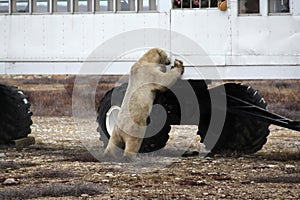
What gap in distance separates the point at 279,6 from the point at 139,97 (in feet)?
8.78

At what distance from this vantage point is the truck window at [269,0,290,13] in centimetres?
1224

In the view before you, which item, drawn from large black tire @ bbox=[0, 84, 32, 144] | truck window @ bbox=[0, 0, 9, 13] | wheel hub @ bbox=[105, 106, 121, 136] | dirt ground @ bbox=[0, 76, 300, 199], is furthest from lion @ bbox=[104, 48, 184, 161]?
large black tire @ bbox=[0, 84, 32, 144]

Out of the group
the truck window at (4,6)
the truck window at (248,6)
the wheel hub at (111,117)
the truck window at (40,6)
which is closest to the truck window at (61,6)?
the truck window at (40,6)

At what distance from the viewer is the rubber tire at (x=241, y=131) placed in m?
13.1

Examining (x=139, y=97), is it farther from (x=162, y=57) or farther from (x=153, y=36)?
(x=153, y=36)

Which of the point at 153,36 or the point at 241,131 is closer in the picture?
the point at 153,36

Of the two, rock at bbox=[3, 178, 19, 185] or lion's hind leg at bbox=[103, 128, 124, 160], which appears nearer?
rock at bbox=[3, 178, 19, 185]

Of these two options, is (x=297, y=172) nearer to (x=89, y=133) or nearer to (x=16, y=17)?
(x=16, y=17)

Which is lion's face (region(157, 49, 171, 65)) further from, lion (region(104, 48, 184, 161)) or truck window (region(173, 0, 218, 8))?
truck window (region(173, 0, 218, 8))

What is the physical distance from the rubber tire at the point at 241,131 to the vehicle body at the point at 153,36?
0.29 ft

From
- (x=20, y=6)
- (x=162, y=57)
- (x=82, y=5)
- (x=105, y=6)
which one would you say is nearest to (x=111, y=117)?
(x=162, y=57)

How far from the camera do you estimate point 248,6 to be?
41.0ft

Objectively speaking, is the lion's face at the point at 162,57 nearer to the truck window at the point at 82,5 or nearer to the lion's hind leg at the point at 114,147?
the lion's hind leg at the point at 114,147

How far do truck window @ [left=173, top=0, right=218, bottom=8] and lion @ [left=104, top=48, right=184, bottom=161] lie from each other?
0.96m
